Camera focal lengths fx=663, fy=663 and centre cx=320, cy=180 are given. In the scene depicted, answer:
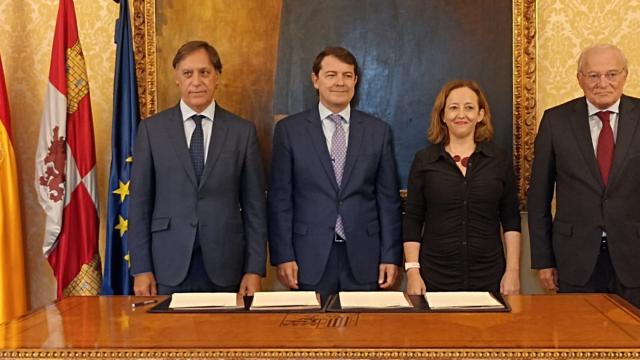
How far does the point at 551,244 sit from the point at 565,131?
0.53 metres

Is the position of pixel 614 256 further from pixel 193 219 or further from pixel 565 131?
pixel 193 219

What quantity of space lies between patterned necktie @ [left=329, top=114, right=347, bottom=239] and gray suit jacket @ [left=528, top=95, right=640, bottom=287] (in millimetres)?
891

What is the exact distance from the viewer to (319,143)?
3.19 m

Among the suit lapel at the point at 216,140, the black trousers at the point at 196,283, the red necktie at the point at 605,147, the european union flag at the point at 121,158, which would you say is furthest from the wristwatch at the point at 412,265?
the european union flag at the point at 121,158

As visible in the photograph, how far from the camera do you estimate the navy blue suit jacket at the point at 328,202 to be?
3.14 m

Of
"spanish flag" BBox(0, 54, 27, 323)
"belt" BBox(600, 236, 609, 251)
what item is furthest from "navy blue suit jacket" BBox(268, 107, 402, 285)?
"spanish flag" BBox(0, 54, 27, 323)

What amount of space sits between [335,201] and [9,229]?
1.81 metres

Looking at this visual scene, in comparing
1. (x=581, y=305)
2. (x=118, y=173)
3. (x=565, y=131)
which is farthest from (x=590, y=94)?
(x=118, y=173)

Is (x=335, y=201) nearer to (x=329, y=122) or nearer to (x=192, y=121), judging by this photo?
(x=329, y=122)

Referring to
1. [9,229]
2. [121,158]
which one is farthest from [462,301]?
[9,229]

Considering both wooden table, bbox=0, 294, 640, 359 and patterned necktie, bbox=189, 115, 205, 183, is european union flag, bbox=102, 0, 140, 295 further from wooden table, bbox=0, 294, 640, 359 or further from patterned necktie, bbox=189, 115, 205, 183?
wooden table, bbox=0, 294, 640, 359

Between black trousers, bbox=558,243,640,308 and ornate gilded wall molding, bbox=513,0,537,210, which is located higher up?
ornate gilded wall molding, bbox=513,0,537,210

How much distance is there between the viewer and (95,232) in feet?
11.9

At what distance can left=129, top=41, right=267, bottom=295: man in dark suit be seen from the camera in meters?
2.97
